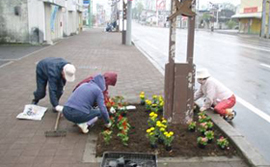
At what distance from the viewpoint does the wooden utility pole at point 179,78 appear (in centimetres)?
523

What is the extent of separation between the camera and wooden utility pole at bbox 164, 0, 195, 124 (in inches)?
206

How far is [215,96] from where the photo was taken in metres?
6.38

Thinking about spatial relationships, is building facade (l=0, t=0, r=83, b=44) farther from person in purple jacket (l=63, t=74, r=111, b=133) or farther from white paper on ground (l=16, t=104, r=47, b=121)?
person in purple jacket (l=63, t=74, r=111, b=133)

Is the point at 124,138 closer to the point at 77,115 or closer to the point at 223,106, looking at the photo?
the point at 77,115

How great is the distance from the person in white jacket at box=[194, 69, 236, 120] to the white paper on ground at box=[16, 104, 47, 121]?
120 inches

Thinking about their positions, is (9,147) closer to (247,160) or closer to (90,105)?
(90,105)

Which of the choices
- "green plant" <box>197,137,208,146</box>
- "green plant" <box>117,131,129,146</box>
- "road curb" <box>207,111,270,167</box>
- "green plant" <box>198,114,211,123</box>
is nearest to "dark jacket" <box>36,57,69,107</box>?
"green plant" <box>117,131,129,146</box>

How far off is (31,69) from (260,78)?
7.88m

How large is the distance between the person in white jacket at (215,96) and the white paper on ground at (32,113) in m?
3.04

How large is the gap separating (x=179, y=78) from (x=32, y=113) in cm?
280

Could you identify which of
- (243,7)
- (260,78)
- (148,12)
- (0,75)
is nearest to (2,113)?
(0,75)

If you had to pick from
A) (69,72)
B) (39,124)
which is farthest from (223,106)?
(39,124)

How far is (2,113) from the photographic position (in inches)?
244

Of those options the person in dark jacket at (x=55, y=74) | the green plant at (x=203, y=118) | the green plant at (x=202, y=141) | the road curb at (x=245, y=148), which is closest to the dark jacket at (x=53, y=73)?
the person in dark jacket at (x=55, y=74)
